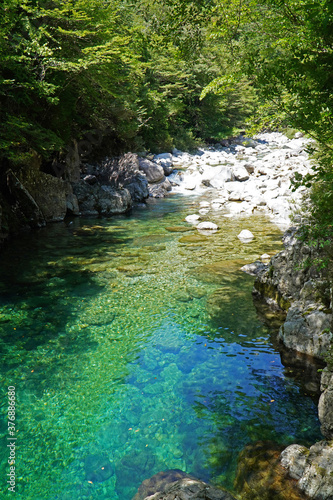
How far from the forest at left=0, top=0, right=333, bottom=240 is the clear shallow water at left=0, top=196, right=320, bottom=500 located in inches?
96.6

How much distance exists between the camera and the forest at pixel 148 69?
151 inches

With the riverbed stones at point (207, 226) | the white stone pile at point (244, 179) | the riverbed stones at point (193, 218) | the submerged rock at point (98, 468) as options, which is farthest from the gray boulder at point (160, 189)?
the submerged rock at point (98, 468)

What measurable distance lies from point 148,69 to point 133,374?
99.9 feet

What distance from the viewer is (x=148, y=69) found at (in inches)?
1145

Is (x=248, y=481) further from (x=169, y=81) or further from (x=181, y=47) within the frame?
(x=169, y=81)

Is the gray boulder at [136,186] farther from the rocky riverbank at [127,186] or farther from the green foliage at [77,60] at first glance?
the green foliage at [77,60]

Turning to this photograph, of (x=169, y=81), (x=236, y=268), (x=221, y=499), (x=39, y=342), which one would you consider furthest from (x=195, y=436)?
(x=169, y=81)

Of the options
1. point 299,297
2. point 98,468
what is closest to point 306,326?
point 299,297

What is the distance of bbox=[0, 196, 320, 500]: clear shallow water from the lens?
3.47 meters

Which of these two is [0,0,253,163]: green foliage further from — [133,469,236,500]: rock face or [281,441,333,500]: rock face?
[133,469,236,500]: rock face

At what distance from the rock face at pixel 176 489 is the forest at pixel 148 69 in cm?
314

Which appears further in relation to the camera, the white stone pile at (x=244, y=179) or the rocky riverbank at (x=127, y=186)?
the white stone pile at (x=244, y=179)

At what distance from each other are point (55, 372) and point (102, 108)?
52.1 feet

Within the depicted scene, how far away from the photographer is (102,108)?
17.4 meters
